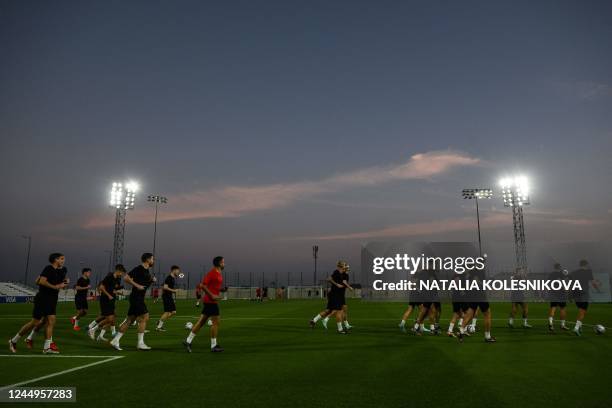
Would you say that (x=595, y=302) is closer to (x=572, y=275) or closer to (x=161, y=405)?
(x=572, y=275)

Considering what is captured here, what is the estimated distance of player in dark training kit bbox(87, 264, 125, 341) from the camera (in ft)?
42.0

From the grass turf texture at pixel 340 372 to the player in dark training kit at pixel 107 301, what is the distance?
0.44 metres

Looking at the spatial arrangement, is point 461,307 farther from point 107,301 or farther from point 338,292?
point 107,301

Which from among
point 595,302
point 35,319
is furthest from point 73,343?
point 595,302

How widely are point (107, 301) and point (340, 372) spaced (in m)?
8.06

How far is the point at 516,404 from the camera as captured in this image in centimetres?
592

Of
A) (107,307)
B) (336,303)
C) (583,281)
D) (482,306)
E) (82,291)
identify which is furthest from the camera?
(82,291)

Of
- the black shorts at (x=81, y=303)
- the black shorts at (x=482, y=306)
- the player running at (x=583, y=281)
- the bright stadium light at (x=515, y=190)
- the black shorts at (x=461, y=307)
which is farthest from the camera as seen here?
the bright stadium light at (x=515, y=190)

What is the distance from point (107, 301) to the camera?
42.2 feet

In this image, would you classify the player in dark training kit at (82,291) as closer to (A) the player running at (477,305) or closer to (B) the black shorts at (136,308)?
(B) the black shorts at (136,308)

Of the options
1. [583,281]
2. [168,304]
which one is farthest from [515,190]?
[168,304]

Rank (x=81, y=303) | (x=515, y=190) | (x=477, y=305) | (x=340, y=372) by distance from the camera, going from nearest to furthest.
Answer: (x=340, y=372)
(x=477, y=305)
(x=81, y=303)
(x=515, y=190)

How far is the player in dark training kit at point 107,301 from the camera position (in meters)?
12.8

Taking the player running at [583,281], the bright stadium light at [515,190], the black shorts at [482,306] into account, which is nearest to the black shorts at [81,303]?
the black shorts at [482,306]
